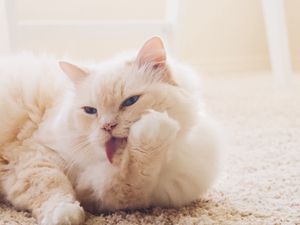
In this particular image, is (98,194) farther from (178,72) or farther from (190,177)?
(178,72)

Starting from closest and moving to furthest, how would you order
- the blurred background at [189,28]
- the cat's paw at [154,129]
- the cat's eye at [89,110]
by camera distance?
the cat's paw at [154,129]
the cat's eye at [89,110]
the blurred background at [189,28]

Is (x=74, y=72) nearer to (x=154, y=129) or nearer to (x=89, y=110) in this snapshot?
(x=89, y=110)

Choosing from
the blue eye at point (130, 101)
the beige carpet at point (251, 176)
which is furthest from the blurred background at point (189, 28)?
the blue eye at point (130, 101)

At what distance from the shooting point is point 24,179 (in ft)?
3.08

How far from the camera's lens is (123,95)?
0.85 metres

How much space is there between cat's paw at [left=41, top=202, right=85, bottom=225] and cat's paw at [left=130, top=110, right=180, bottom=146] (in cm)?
16

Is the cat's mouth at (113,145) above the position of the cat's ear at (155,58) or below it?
below

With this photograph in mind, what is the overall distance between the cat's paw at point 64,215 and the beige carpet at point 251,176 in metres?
0.03

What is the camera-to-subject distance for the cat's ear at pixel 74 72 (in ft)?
3.12

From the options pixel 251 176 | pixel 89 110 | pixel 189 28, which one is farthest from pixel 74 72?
pixel 189 28

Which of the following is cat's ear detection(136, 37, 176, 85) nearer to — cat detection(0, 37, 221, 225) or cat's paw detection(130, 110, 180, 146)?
cat detection(0, 37, 221, 225)

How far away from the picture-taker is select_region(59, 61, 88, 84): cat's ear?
0.95 metres

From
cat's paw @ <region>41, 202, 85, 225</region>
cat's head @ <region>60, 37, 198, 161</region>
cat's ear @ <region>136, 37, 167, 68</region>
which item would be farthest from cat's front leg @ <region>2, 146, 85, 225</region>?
cat's ear @ <region>136, 37, 167, 68</region>

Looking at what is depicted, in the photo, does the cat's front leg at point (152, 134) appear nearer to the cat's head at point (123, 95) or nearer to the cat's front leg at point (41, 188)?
the cat's head at point (123, 95)
